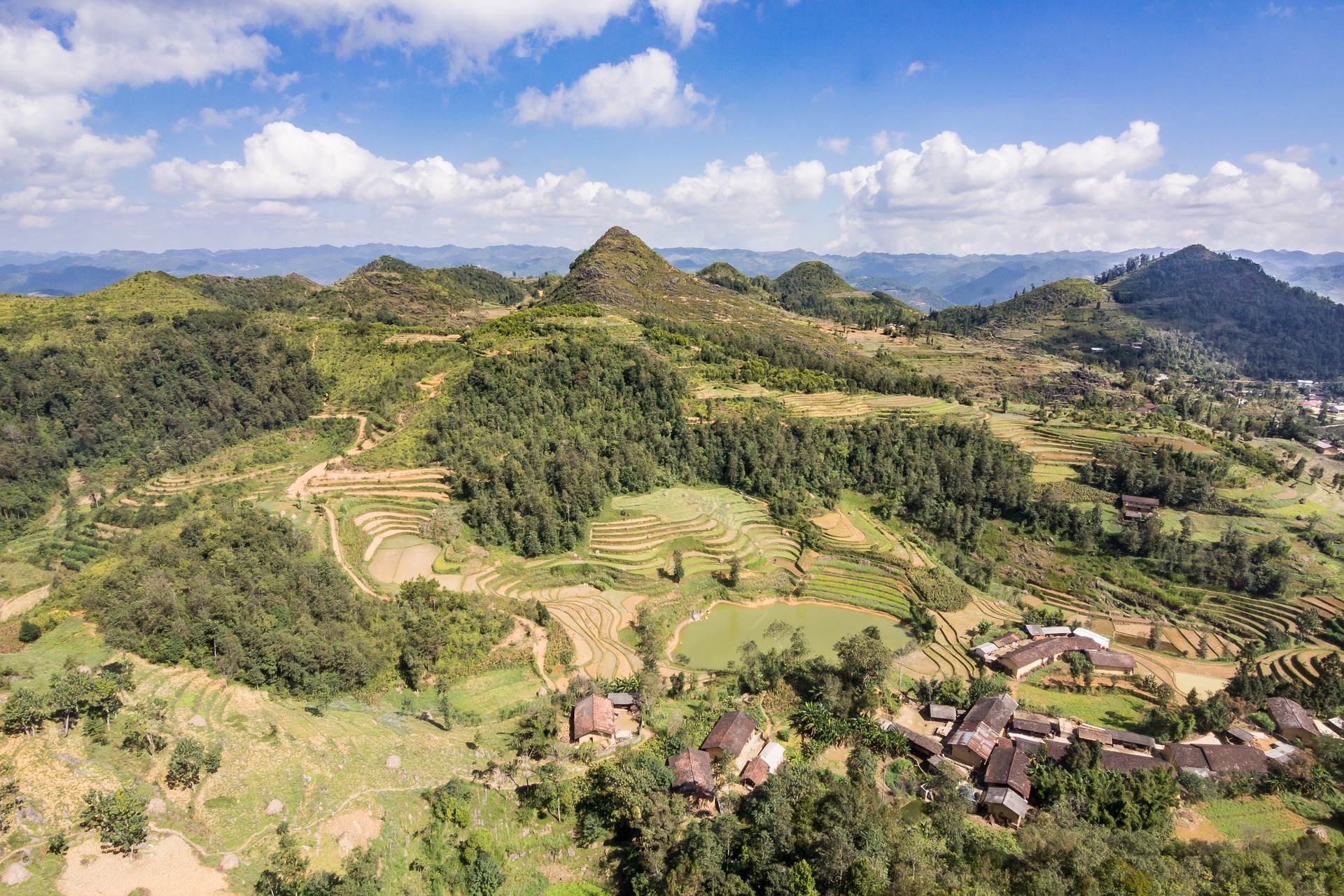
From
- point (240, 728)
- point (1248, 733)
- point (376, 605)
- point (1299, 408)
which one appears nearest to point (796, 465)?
point (1248, 733)

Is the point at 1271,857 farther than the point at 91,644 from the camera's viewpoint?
No

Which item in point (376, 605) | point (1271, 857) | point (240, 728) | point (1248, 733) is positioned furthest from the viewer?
point (376, 605)

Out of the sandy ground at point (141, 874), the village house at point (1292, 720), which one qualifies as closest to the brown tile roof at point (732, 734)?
the sandy ground at point (141, 874)

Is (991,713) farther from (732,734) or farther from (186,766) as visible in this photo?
(186,766)

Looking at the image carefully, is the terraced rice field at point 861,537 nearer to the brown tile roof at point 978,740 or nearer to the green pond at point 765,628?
the green pond at point 765,628

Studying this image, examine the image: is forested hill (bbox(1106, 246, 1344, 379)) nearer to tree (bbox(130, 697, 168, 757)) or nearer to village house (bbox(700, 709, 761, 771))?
village house (bbox(700, 709, 761, 771))

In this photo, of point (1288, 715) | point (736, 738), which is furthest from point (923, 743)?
point (1288, 715)

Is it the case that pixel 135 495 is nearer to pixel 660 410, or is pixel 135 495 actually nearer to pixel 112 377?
pixel 112 377
